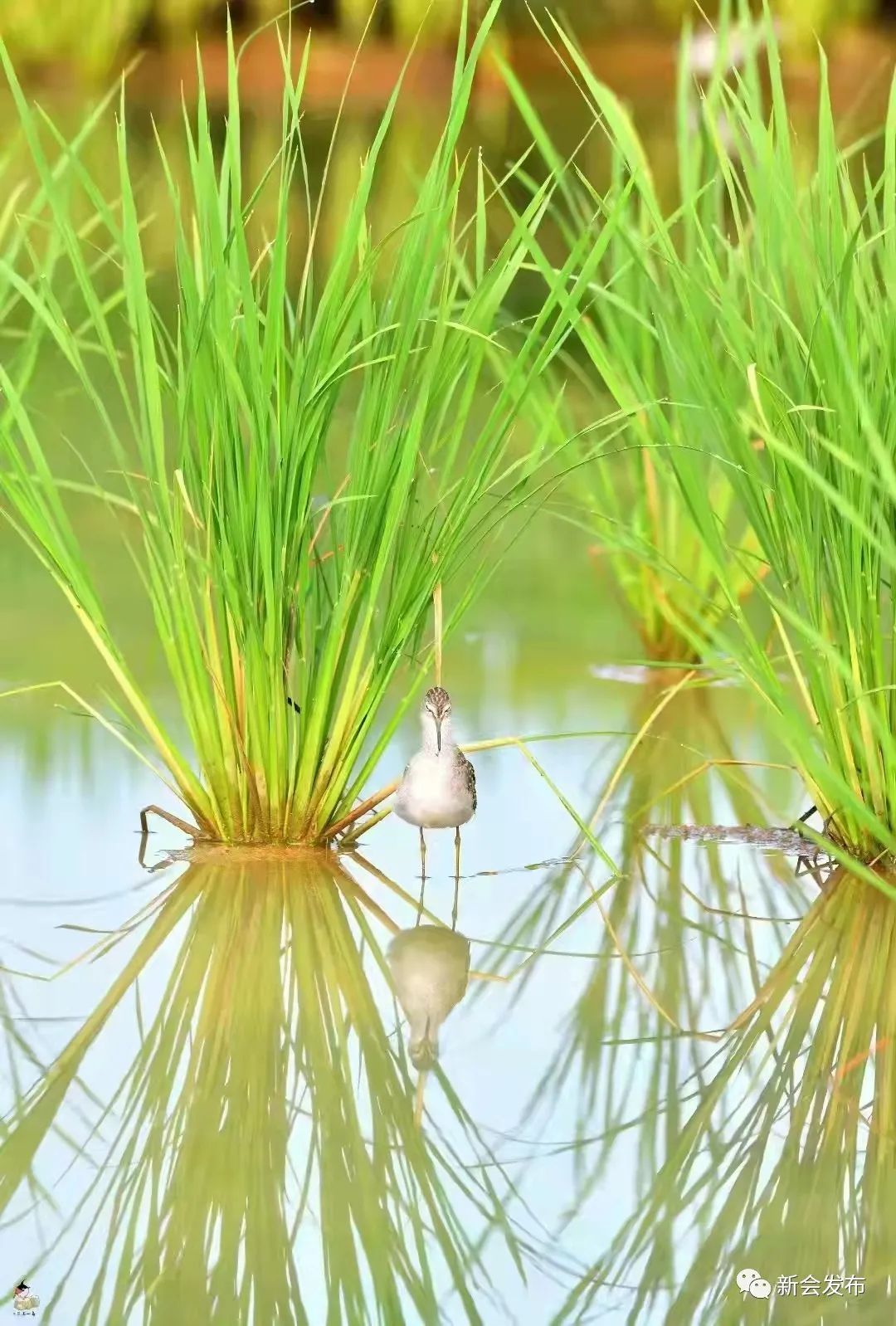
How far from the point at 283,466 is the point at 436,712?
0.27 metres

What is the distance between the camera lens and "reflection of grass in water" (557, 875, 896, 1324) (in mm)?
1180

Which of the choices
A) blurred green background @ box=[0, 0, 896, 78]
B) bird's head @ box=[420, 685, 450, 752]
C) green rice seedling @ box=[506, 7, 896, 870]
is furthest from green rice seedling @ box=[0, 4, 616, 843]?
blurred green background @ box=[0, 0, 896, 78]

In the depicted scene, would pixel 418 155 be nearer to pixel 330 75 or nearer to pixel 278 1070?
pixel 330 75

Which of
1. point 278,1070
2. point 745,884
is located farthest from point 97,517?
point 278,1070

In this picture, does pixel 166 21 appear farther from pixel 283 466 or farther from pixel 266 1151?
pixel 266 1151

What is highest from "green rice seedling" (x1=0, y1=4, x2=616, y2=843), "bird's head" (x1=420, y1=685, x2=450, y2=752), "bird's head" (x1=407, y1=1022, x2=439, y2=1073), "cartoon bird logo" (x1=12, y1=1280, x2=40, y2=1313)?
"green rice seedling" (x1=0, y1=4, x2=616, y2=843)

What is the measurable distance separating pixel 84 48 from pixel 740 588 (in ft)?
27.5

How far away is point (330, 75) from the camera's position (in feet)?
35.8

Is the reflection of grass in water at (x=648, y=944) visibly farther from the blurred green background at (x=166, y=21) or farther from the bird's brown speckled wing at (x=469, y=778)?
the blurred green background at (x=166, y=21)

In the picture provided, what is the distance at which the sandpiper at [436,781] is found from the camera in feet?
5.90

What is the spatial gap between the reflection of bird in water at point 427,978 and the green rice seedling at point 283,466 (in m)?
0.21

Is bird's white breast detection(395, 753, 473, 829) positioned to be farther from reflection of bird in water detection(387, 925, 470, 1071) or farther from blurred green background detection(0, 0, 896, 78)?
blurred green background detection(0, 0, 896, 78)

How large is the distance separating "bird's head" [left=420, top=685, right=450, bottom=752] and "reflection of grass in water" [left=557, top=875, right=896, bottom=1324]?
39 centimetres

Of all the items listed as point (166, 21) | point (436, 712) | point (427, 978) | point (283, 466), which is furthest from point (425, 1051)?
point (166, 21)
